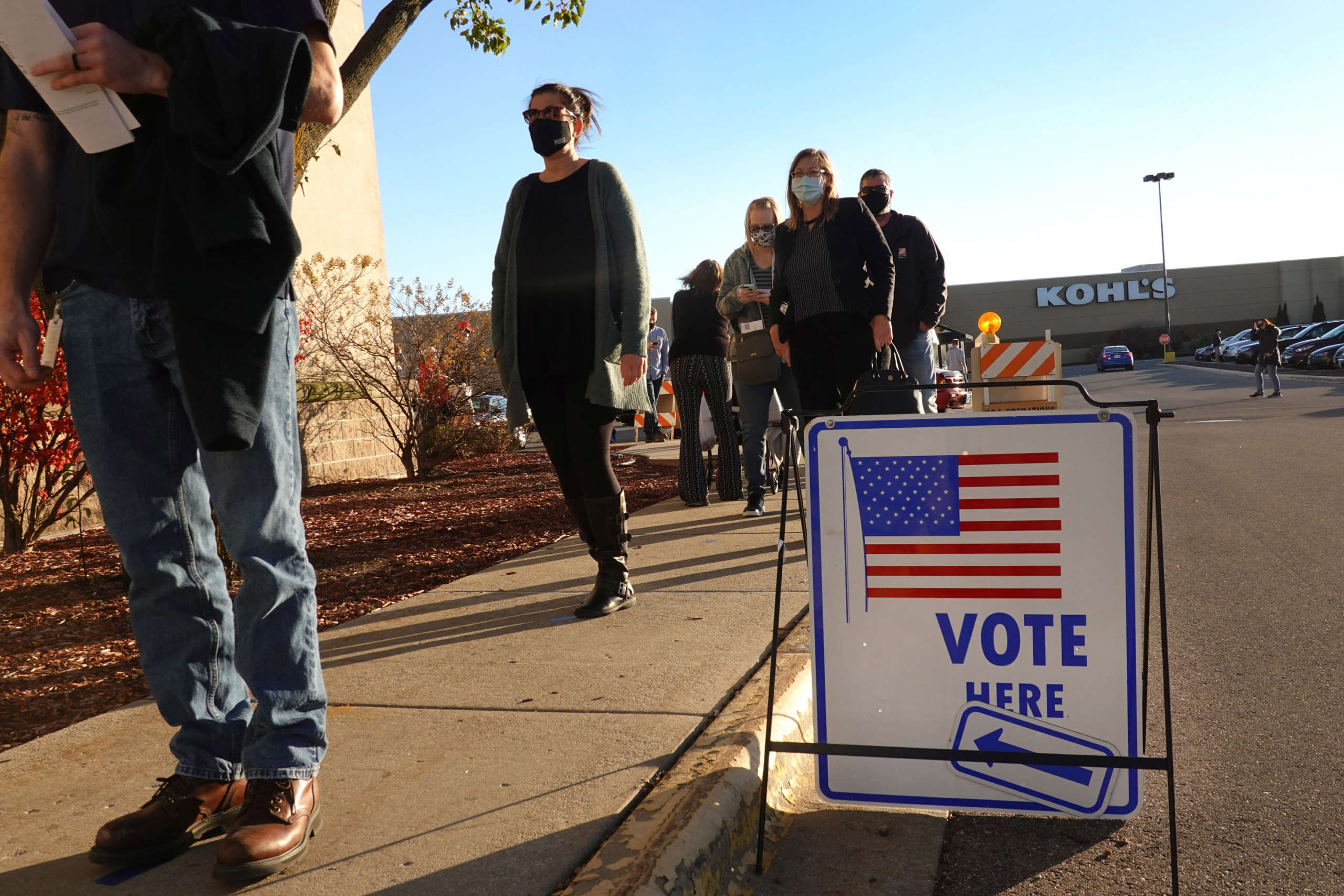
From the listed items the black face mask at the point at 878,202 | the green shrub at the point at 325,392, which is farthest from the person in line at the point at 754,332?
the green shrub at the point at 325,392

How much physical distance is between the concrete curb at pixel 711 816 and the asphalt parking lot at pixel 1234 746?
1.46ft

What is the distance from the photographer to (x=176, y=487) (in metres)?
2.33

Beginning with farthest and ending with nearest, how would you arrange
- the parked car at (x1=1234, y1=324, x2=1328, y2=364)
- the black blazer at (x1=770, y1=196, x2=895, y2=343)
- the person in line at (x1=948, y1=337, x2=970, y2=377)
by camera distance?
1. the parked car at (x1=1234, y1=324, x2=1328, y2=364)
2. the person in line at (x1=948, y1=337, x2=970, y2=377)
3. the black blazer at (x1=770, y1=196, x2=895, y2=343)

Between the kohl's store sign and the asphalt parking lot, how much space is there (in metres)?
66.7

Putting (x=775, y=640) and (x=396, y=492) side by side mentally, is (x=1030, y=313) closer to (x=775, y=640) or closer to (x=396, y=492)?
(x=396, y=492)

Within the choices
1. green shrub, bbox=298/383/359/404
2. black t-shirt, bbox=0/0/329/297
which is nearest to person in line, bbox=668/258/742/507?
green shrub, bbox=298/383/359/404

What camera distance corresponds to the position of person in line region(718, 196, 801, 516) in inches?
Result: 271

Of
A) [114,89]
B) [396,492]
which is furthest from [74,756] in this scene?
[396,492]

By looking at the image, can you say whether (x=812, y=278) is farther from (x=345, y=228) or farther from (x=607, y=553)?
(x=345, y=228)

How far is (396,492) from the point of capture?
970cm

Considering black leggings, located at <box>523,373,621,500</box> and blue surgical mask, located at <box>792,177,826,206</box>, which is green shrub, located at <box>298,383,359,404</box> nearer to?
black leggings, located at <box>523,373,621,500</box>

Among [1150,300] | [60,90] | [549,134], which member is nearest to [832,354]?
[549,134]

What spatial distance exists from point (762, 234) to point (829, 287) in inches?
83.2

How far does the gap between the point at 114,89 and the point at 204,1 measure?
352mm
